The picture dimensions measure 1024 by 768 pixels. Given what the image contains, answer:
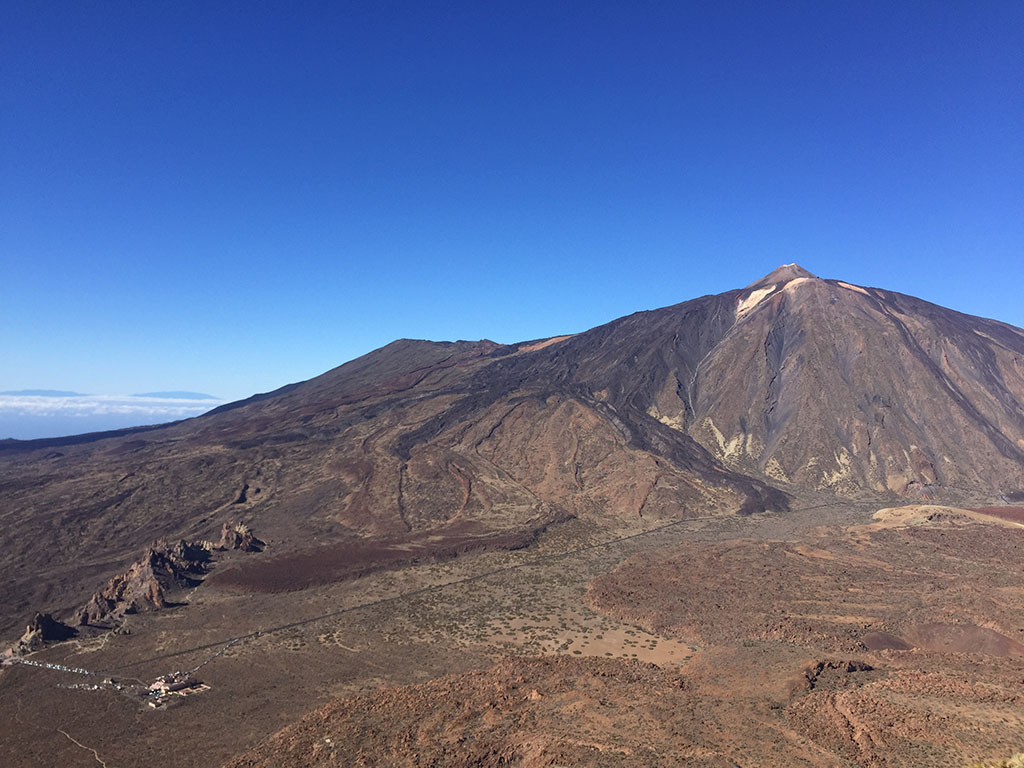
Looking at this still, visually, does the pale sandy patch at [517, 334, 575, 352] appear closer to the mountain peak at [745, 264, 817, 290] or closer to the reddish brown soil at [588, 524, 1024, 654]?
the mountain peak at [745, 264, 817, 290]

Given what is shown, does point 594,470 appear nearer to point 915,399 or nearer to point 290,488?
point 290,488

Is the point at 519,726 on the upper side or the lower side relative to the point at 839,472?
lower

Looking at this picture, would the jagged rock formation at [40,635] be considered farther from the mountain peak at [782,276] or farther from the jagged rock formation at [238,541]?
the mountain peak at [782,276]

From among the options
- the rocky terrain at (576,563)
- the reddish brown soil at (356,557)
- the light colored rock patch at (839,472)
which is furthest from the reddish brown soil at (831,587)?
the light colored rock patch at (839,472)

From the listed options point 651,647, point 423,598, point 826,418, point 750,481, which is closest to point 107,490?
point 423,598

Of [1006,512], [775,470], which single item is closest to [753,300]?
[775,470]

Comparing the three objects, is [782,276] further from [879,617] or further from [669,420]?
[879,617]
